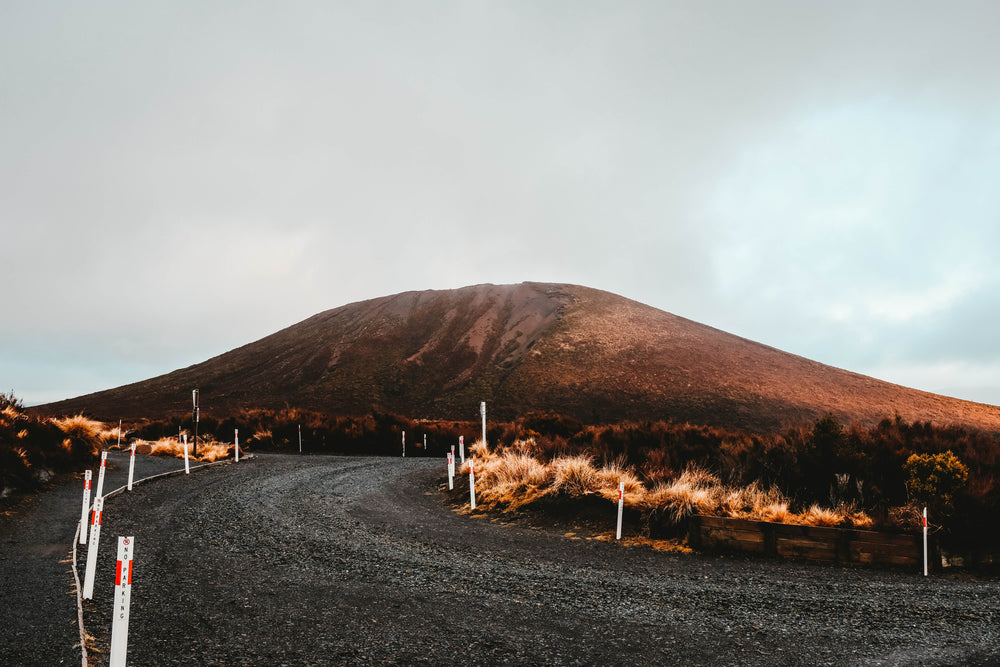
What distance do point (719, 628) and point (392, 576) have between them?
406cm

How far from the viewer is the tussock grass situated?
973 cm

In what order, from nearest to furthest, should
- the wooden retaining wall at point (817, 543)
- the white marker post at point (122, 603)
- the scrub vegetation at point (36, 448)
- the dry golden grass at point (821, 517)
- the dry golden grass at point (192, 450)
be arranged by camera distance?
1. the white marker post at point (122, 603)
2. the wooden retaining wall at point (817, 543)
3. the dry golden grass at point (821, 517)
4. the scrub vegetation at point (36, 448)
5. the dry golden grass at point (192, 450)

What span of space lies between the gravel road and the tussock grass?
3.92 feet

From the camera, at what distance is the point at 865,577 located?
7.91 metres

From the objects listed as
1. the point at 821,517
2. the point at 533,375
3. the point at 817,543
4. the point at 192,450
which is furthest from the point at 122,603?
the point at 533,375

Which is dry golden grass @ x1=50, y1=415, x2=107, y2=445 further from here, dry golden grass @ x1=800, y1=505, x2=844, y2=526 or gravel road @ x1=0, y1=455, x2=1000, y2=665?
dry golden grass @ x1=800, y1=505, x2=844, y2=526

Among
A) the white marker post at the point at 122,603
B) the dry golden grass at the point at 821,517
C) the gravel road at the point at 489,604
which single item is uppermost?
the white marker post at the point at 122,603

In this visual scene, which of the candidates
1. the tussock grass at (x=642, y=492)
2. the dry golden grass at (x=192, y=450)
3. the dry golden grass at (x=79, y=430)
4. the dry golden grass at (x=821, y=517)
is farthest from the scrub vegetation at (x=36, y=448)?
the dry golden grass at (x=821, y=517)

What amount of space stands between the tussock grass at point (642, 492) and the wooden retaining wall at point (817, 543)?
23.4 inches

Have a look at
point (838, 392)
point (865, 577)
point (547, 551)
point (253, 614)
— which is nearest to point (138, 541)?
point (253, 614)

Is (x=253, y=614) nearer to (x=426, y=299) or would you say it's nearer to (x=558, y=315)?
(x=558, y=315)

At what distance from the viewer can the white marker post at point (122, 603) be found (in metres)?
3.97

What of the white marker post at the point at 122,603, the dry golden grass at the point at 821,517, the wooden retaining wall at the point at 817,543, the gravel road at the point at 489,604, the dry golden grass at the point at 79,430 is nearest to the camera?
the white marker post at the point at 122,603

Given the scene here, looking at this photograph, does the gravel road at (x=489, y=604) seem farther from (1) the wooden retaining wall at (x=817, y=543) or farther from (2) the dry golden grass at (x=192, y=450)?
(2) the dry golden grass at (x=192, y=450)
